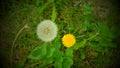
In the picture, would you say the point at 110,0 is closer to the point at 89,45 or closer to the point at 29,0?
the point at 89,45

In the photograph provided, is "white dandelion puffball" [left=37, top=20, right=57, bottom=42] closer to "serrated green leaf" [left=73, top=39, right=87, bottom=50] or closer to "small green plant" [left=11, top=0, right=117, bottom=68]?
"small green plant" [left=11, top=0, right=117, bottom=68]

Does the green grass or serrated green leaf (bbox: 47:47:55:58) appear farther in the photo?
the green grass

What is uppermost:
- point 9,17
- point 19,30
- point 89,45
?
point 9,17

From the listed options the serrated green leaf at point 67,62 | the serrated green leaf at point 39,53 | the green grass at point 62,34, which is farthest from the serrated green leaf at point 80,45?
the serrated green leaf at point 39,53

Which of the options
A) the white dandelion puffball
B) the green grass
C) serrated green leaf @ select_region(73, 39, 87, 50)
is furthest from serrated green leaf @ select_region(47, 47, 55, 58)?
serrated green leaf @ select_region(73, 39, 87, 50)

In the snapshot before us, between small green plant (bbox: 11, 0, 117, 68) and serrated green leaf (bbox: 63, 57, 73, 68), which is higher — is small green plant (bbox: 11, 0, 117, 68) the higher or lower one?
the higher one

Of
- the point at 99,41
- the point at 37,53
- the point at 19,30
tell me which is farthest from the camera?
the point at 19,30

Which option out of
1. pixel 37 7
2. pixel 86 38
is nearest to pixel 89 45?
pixel 86 38
